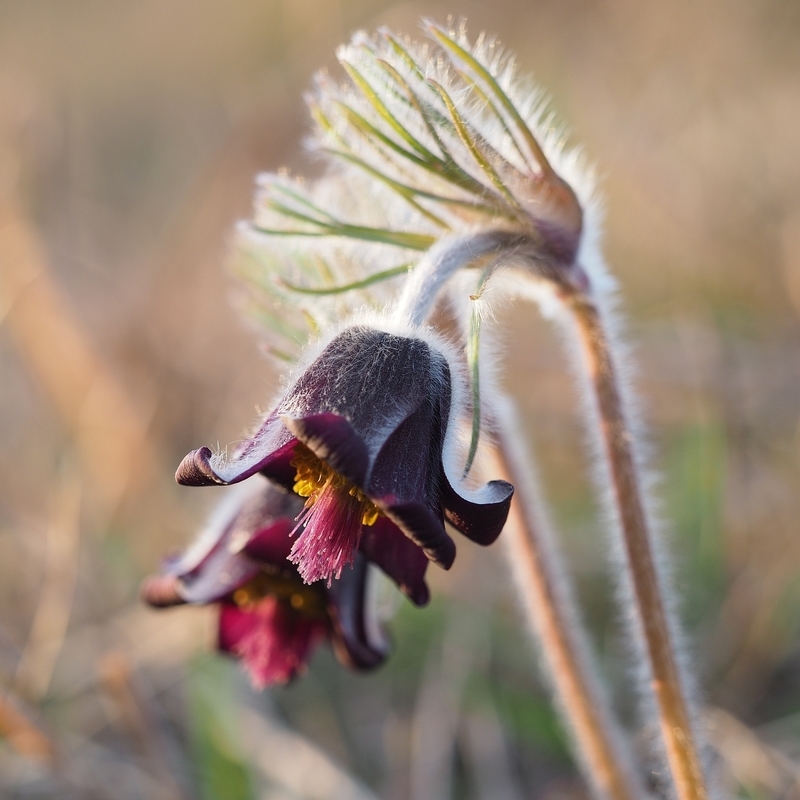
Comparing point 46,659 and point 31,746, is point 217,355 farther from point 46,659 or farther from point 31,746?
point 31,746

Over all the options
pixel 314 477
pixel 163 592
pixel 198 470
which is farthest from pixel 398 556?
pixel 163 592

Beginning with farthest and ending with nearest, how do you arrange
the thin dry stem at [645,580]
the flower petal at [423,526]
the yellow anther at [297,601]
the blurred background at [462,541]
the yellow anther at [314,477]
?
the blurred background at [462,541] → the yellow anther at [297,601] → the thin dry stem at [645,580] → the yellow anther at [314,477] → the flower petal at [423,526]

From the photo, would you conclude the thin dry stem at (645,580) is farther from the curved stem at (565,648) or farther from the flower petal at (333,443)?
the flower petal at (333,443)

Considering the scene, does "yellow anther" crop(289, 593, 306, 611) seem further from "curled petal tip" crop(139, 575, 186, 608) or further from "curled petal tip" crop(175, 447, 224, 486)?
"curled petal tip" crop(175, 447, 224, 486)

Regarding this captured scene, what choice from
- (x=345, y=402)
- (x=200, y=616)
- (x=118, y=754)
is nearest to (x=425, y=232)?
(x=345, y=402)

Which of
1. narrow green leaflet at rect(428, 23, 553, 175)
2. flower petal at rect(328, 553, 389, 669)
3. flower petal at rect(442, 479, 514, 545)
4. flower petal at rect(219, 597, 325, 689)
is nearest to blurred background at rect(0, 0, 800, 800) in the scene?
flower petal at rect(219, 597, 325, 689)

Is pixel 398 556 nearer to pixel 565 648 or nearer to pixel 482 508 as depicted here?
pixel 482 508

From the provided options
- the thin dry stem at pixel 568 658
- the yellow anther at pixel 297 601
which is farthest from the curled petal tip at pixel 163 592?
the thin dry stem at pixel 568 658
